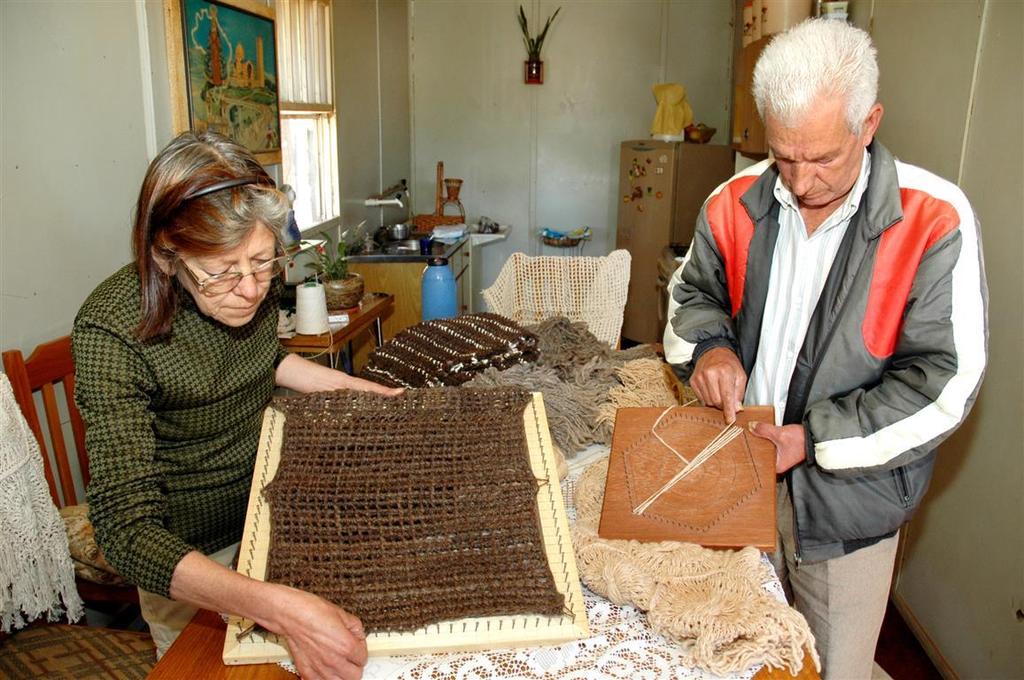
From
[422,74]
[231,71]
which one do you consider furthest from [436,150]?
[231,71]

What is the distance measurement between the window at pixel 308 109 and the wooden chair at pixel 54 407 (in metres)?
1.86

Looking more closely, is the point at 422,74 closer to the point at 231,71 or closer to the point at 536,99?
the point at 536,99

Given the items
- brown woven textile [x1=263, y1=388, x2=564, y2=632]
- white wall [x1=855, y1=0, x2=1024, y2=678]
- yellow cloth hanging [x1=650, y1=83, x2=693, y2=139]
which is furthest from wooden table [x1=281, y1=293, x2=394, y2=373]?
yellow cloth hanging [x1=650, y1=83, x2=693, y2=139]

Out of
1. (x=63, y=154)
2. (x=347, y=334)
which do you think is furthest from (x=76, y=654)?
(x=347, y=334)

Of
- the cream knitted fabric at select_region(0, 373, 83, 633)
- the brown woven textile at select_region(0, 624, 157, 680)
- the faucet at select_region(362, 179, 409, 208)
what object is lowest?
the brown woven textile at select_region(0, 624, 157, 680)

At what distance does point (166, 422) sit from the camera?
4.26ft

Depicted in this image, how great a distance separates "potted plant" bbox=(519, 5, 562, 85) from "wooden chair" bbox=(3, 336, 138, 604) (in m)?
4.69

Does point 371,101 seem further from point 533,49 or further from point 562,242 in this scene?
point 562,242

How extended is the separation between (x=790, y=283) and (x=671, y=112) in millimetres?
4307

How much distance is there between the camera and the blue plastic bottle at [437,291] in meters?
3.15

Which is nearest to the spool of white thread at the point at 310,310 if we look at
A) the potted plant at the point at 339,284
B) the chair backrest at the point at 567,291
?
the potted plant at the point at 339,284

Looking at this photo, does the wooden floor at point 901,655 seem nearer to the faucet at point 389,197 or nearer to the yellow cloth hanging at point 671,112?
the faucet at point 389,197

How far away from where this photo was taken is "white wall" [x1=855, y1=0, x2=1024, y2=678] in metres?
1.93

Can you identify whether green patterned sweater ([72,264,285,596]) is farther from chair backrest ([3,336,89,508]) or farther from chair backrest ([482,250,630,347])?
chair backrest ([482,250,630,347])
